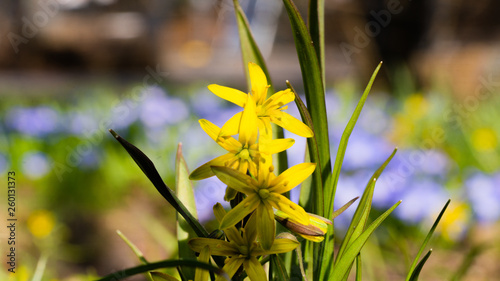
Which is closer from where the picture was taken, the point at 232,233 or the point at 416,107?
the point at 232,233

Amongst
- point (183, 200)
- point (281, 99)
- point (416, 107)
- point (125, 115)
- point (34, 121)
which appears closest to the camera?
point (281, 99)

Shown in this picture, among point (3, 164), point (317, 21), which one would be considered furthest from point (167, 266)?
point (3, 164)

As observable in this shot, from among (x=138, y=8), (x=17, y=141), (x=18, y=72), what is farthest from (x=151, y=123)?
(x=138, y=8)

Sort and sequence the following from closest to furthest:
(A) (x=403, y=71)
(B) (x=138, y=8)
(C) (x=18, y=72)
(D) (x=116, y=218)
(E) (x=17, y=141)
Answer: (D) (x=116, y=218) → (E) (x=17, y=141) → (A) (x=403, y=71) → (C) (x=18, y=72) → (B) (x=138, y=8)

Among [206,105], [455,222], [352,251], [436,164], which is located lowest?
[455,222]

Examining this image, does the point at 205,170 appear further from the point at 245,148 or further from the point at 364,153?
the point at 364,153

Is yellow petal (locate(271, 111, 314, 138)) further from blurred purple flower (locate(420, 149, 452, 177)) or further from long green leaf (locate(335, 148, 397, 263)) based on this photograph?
blurred purple flower (locate(420, 149, 452, 177))

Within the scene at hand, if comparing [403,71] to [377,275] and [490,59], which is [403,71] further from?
[377,275]
